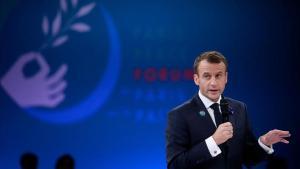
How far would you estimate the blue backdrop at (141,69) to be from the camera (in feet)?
16.6

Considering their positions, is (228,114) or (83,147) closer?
(228,114)

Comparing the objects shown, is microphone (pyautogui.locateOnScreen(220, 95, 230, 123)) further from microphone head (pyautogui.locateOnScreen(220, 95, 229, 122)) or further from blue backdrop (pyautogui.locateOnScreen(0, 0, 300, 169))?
blue backdrop (pyautogui.locateOnScreen(0, 0, 300, 169))

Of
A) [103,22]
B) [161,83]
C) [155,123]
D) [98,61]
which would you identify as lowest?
[155,123]

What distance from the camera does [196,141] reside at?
2.08 metres

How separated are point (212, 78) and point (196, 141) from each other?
28 cm

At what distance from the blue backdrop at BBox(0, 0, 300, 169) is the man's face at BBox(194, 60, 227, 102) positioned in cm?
291

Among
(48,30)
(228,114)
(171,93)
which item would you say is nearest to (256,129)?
(171,93)

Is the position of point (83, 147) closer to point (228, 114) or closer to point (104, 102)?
point (104, 102)

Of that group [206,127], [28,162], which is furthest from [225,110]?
[28,162]

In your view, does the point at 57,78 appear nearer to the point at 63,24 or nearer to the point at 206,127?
the point at 63,24

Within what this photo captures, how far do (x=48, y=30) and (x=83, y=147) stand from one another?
4.24ft

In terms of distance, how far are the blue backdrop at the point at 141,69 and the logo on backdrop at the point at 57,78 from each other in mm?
11

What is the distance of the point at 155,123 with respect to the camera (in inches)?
199

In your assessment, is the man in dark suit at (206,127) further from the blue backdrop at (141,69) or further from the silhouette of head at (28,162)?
the blue backdrop at (141,69)
